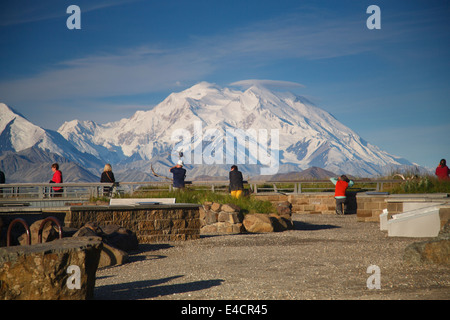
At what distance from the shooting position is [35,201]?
58.1 ft

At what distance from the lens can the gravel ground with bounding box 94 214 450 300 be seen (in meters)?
7.05

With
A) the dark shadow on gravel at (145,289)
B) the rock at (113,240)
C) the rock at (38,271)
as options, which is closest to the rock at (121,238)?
the rock at (113,240)

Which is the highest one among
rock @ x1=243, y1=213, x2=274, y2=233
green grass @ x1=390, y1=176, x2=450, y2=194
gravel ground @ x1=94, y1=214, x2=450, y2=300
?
green grass @ x1=390, y1=176, x2=450, y2=194

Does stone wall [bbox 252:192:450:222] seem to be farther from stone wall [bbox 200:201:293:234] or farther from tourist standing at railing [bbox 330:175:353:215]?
stone wall [bbox 200:201:293:234]

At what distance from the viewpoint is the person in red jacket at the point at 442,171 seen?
19438 millimetres

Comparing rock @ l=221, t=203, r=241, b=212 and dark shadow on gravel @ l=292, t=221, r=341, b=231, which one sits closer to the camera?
rock @ l=221, t=203, r=241, b=212

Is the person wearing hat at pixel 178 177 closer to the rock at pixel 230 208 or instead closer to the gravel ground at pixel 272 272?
the rock at pixel 230 208

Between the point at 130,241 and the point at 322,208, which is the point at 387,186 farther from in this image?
the point at 130,241

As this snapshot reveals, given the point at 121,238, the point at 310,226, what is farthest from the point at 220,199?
the point at 121,238

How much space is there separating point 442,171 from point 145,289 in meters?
14.7

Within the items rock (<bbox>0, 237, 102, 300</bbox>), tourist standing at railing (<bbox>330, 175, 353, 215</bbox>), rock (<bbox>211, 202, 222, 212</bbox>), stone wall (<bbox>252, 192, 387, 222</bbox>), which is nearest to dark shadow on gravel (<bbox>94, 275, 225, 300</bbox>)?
rock (<bbox>0, 237, 102, 300</bbox>)

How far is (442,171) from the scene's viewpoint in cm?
1958
